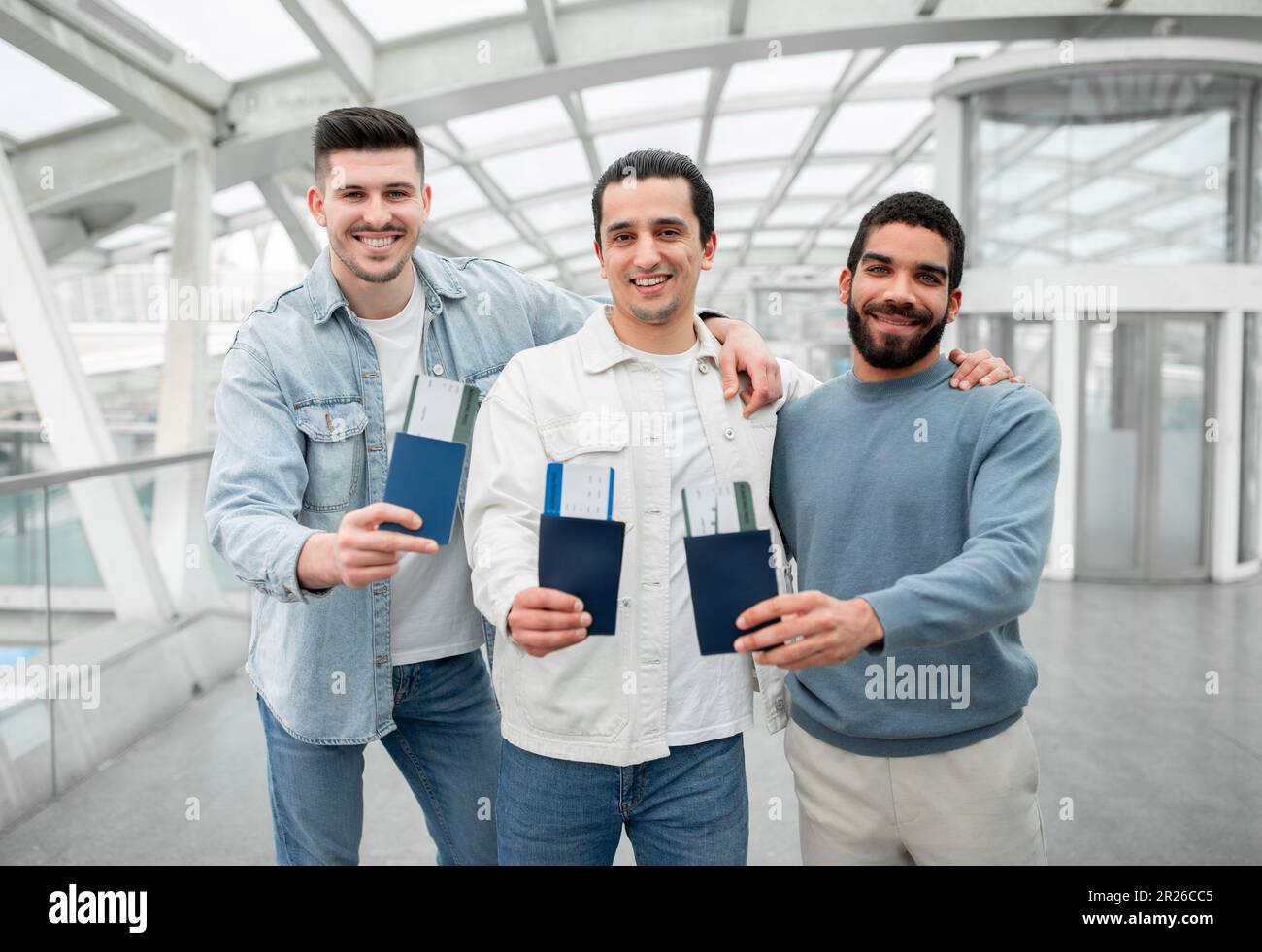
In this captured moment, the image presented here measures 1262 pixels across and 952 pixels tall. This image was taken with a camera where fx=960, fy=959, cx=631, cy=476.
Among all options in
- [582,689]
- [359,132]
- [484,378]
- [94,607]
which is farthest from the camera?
[94,607]

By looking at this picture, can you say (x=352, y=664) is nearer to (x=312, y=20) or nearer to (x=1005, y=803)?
(x=1005, y=803)

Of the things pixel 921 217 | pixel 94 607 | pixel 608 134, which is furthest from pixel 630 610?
pixel 608 134

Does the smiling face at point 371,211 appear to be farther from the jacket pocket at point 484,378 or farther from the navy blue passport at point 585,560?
the navy blue passport at point 585,560

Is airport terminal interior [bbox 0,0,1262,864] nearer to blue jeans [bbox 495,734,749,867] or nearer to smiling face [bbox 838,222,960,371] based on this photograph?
blue jeans [bbox 495,734,749,867]

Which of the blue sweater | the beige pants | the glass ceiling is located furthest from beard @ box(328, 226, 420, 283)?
the glass ceiling

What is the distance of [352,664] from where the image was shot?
81.8 inches

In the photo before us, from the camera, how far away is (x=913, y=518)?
6.15 ft

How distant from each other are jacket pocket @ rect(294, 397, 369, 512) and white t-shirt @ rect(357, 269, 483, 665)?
8 centimetres

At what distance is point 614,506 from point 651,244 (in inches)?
20.3

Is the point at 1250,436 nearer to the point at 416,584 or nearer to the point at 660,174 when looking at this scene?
the point at 660,174

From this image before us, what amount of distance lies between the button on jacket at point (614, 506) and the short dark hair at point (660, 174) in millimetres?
267

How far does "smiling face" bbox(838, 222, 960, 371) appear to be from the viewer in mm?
1902

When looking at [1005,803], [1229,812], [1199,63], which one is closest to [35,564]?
[1005,803]

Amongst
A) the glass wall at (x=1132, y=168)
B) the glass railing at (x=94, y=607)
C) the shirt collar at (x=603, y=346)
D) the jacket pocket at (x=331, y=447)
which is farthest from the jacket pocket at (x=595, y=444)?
the glass wall at (x=1132, y=168)
